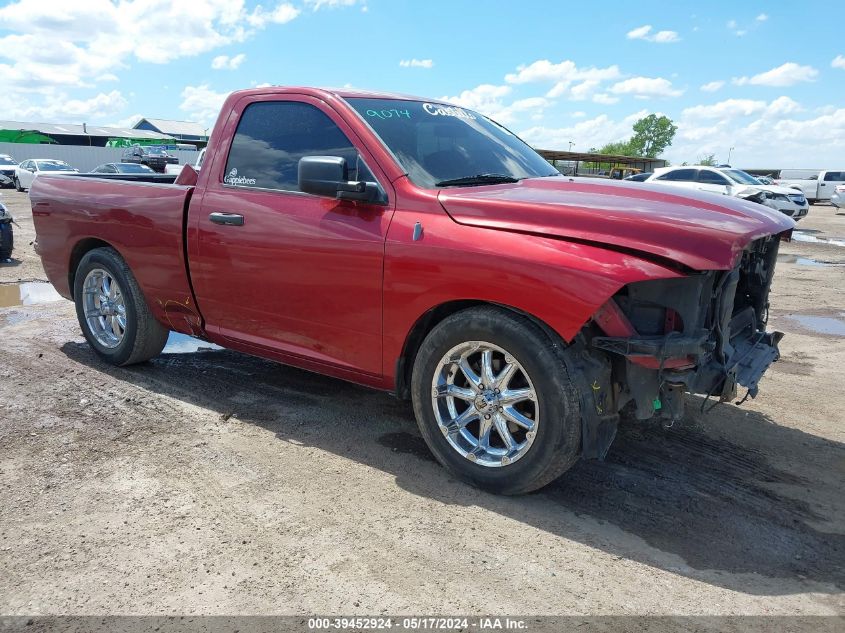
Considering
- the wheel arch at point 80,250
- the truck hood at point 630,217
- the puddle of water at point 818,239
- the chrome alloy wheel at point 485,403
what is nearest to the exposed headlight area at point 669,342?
the truck hood at point 630,217

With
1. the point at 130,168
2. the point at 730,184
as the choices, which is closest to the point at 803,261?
the point at 730,184

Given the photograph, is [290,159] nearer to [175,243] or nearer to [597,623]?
[175,243]

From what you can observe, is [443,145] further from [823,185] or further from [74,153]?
[74,153]

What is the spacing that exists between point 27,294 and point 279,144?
225 inches

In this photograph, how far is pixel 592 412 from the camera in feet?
10.4

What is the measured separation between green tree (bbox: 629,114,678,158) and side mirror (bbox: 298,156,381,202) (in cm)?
12982

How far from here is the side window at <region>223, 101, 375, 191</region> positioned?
4.04 m

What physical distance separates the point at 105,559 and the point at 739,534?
2.85 m

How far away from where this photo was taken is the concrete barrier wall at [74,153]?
4791cm

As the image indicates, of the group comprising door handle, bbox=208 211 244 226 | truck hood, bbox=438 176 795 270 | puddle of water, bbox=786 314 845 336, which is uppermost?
truck hood, bbox=438 176 795 270

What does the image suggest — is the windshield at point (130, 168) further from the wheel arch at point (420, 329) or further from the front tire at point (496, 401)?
the front tire at point (496, 401)

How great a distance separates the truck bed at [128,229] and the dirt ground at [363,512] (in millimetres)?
730

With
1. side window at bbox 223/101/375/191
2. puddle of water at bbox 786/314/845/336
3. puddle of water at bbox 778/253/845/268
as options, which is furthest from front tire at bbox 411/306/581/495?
puddle of water at bbox 778/253/845/268

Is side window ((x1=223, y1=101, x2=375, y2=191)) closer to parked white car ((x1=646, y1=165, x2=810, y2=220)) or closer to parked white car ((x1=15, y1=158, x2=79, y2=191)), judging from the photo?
parked white car ((x1=646, y1=165, x2=810, y2=220))
